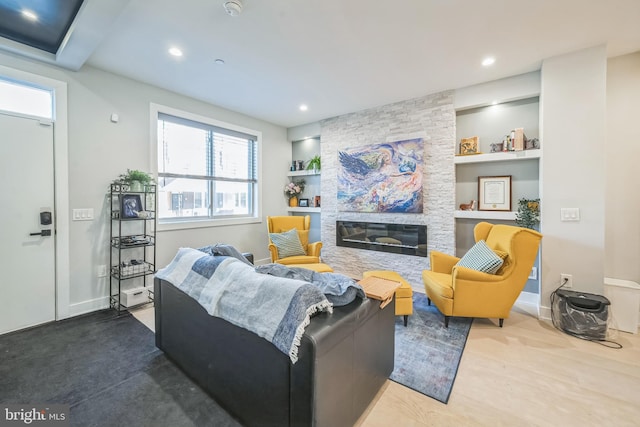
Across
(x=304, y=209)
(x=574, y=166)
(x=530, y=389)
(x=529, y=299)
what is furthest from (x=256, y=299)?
(x=304, y=209)

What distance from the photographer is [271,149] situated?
513 cm

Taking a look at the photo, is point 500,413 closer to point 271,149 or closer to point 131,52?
point 131,52

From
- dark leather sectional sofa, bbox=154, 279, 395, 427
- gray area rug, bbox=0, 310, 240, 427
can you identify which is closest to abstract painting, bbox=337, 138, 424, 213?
dark leather sectional sofa, bbox=154, 279, 395, 427

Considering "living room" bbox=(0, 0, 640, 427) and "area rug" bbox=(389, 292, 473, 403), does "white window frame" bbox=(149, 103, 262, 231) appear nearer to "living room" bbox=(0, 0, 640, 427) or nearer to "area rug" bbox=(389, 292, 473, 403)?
"living room" bbox=(0, 0, 640, 427)

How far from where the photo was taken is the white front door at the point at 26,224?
2488mm

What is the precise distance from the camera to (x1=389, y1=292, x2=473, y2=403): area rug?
1859 mm

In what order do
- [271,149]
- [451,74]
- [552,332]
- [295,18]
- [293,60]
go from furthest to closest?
1. [271,149]
2. [451,74]
3. [293,60]
4. [552,332]
5. [295,18]

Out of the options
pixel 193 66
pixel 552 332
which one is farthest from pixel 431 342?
pixel 193 66

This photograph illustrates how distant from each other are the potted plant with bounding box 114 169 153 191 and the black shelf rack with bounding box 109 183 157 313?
0.03 meters

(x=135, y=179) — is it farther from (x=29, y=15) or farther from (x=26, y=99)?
(x=29, y=15)

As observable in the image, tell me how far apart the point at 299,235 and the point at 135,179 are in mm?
2409

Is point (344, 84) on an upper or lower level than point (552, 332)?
upper

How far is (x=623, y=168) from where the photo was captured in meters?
2.83

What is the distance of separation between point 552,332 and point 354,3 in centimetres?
349
